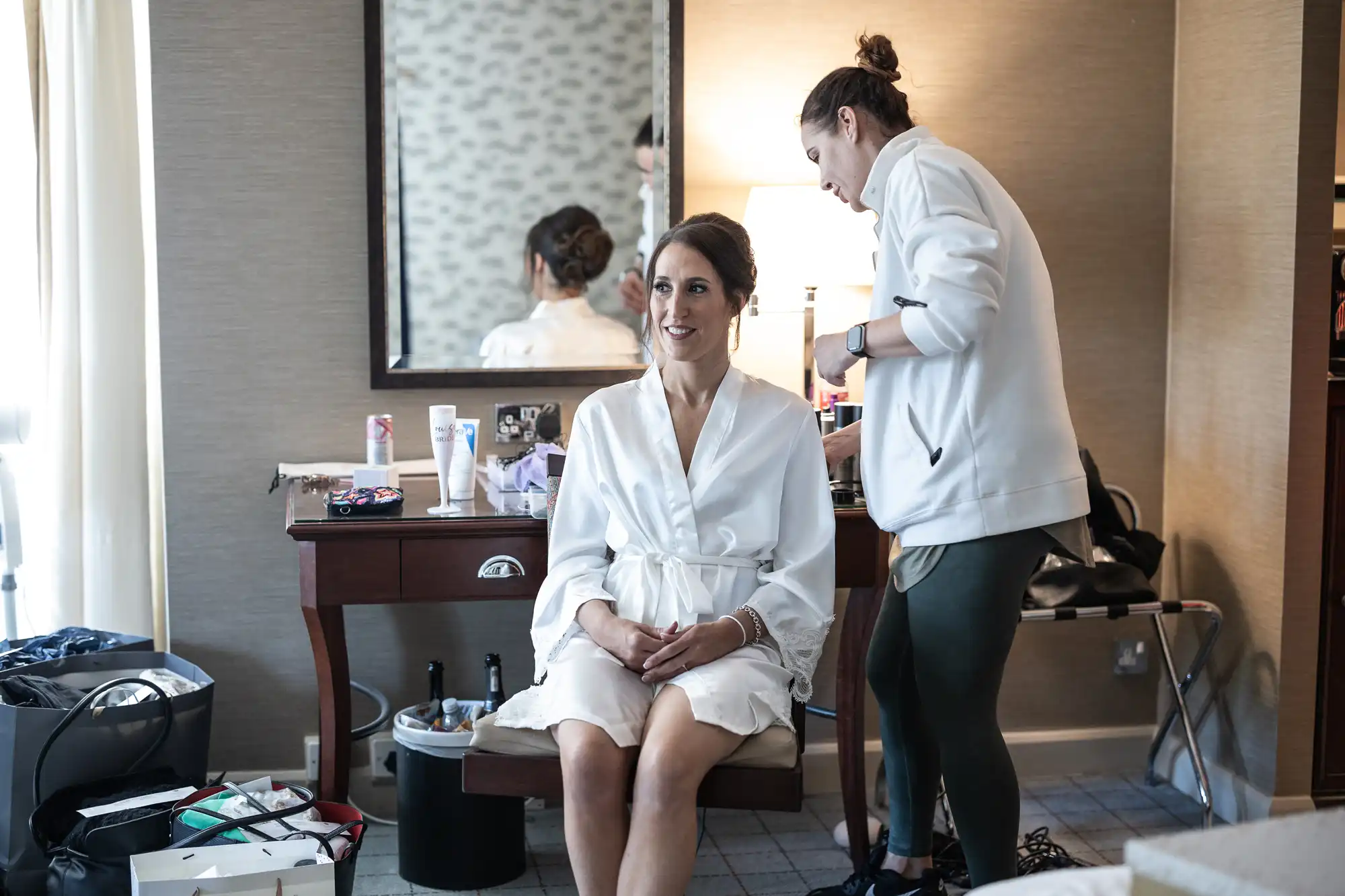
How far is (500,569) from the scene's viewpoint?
2.34 meters

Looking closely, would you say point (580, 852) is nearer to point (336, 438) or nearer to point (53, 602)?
point (336, 438)

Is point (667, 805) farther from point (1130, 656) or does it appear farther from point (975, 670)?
point (1130, 656)

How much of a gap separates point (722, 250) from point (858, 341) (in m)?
0.36

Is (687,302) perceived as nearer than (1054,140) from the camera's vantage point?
Yes

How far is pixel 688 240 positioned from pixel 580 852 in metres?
1.02

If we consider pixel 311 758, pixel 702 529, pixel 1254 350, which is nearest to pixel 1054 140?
pixel 1254 350

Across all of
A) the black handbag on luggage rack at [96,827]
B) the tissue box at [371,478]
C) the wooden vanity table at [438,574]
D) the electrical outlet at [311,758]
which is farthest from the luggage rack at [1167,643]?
the black handbag on luggage rack at [96,827]

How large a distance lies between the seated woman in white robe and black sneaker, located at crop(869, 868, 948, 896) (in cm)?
43

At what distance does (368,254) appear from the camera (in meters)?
2.68

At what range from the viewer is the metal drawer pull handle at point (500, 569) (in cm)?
233

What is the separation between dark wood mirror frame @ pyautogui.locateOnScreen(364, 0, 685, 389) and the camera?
8.66 feet

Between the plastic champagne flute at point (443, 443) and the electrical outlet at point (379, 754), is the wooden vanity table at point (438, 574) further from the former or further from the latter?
the electrical outlet at point (379, 754)

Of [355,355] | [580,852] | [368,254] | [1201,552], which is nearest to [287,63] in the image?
[368,254]

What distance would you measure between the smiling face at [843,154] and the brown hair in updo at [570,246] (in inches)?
32.2
